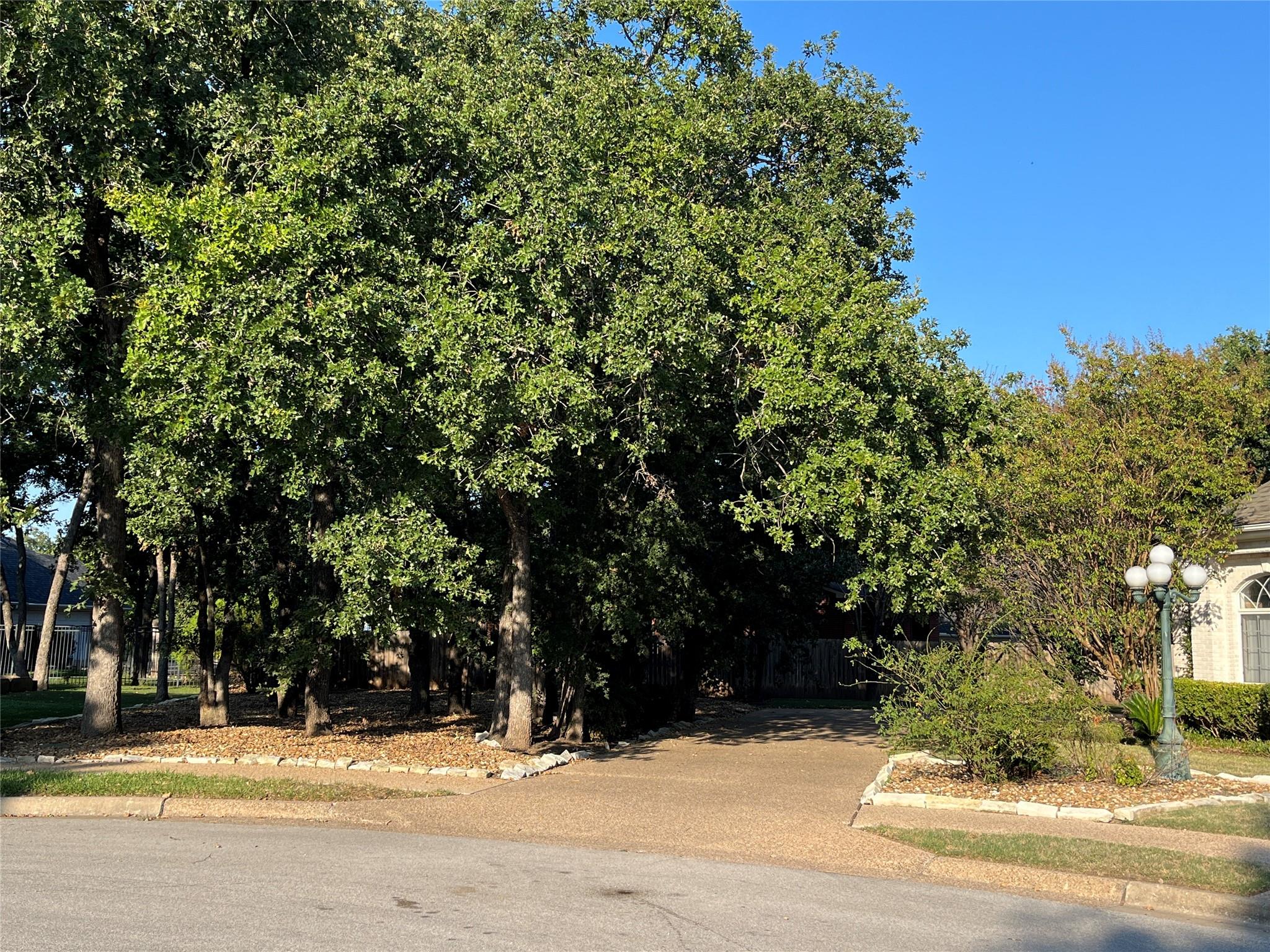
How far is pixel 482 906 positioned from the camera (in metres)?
7.30

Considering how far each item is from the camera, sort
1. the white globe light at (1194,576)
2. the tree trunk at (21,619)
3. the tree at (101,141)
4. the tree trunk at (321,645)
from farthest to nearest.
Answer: the tree trunk at (21,619)
the tree trunk at (321,645)
the white globe light at (1194,576)
the tree at (101,141)

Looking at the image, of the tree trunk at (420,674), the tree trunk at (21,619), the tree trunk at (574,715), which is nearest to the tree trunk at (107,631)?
the tree trunk at (420,674)

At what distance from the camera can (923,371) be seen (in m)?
15.3

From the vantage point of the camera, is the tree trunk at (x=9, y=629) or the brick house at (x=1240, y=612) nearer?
the brick house at (x=1240, y=612)

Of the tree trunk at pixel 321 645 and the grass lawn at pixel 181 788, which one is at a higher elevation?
the tree trunk at pixel 321 645

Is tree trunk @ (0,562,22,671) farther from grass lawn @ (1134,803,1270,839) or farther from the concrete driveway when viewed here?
grass lawn @ (1134,803,1270,839)

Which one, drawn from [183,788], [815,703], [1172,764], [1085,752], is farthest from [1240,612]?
[183,788]

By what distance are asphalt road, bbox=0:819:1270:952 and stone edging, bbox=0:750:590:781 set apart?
13.6ft

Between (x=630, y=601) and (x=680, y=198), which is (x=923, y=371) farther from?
(x=630, y=601)

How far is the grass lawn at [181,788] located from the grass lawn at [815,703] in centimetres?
1706

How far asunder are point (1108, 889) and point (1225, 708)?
432 inches

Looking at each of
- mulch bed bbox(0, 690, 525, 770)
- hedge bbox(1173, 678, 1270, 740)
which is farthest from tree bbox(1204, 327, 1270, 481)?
mulch bed bbox(0, 690, 525, 770)

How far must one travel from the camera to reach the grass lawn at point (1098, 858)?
8.27 m

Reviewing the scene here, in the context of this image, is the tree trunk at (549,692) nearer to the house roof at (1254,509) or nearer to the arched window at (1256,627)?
the house roof at (1254,509)
